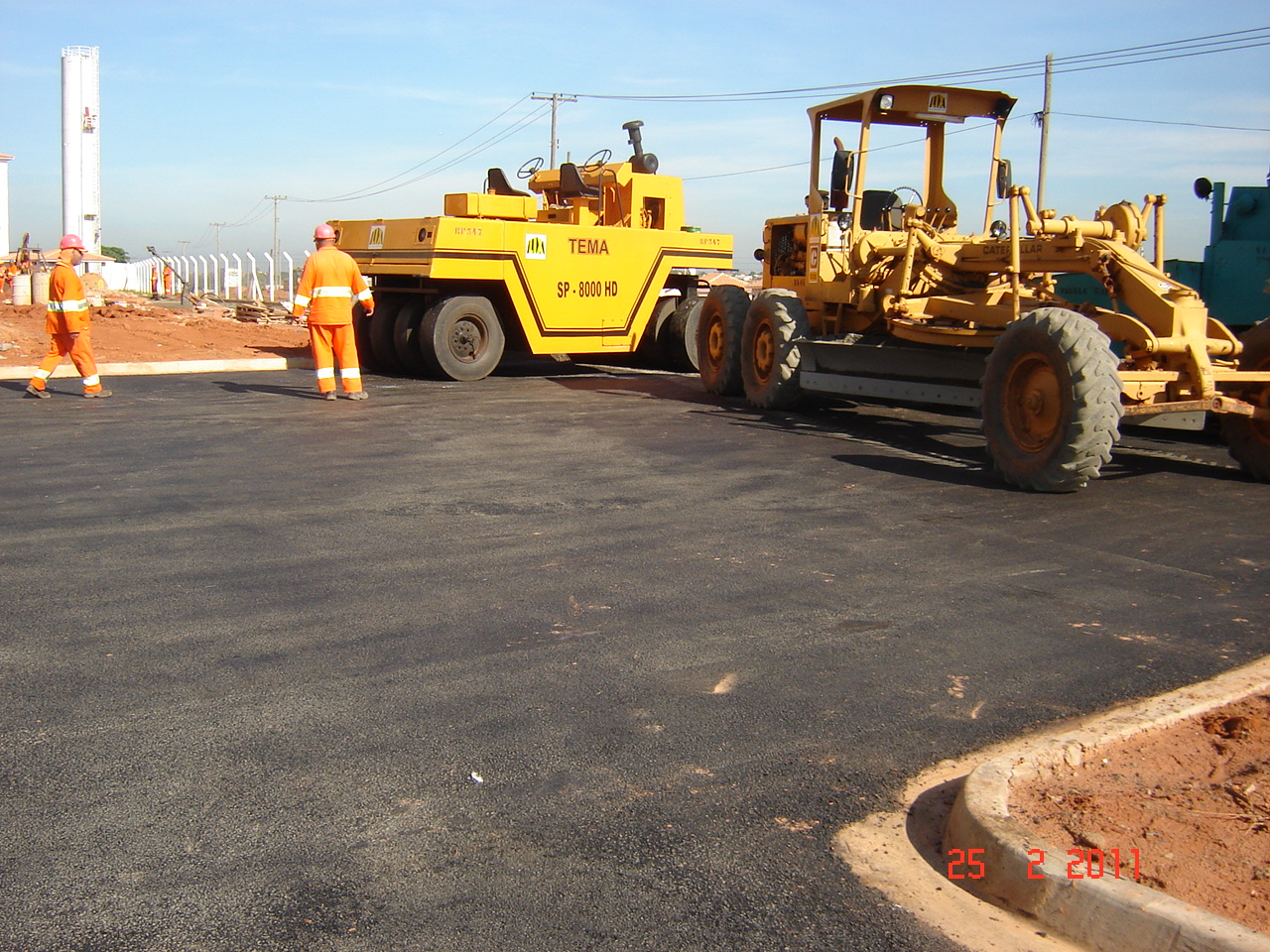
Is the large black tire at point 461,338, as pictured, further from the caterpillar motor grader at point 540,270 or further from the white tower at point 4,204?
the white tower at point 4,204

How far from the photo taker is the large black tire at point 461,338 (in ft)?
47.8

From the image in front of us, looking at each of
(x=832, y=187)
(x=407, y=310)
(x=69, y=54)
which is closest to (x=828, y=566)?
(x=832, y=187)

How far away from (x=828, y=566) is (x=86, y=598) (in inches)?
135

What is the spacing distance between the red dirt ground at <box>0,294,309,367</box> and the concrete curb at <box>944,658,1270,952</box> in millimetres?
14606

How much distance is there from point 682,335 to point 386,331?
3.98m

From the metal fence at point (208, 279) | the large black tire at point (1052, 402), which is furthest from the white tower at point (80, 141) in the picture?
the large black tire at point (1052, 402)

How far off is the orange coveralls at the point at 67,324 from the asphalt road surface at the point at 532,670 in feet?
11.9

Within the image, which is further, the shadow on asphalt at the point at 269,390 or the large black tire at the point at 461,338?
the large black tire at the point at 461,338

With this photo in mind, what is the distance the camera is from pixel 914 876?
120 inches

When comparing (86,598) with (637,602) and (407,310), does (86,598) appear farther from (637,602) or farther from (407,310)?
(407,310)

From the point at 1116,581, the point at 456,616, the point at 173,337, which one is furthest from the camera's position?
the point at 173,337

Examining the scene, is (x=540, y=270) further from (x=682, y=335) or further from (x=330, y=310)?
(x=330, y=310)

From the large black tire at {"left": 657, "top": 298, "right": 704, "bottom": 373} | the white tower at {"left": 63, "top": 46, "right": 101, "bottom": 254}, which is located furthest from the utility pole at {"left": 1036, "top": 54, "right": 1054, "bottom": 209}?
the white tower at {"left": 63, "top": 46, "right": 101, "bottom": 254}

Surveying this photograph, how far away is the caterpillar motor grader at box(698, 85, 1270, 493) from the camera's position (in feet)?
25.9
